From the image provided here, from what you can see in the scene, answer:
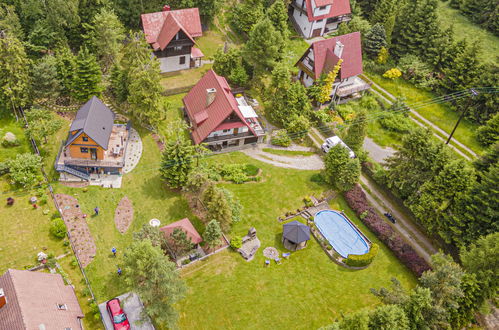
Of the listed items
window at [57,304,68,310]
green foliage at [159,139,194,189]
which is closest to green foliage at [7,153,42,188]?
green foliage at [159,139,194,189]

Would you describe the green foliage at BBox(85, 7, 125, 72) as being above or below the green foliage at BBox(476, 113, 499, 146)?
above

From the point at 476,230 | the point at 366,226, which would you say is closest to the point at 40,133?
the point at 366,226

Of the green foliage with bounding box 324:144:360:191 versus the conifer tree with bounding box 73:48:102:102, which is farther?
the conifer tree with bounding box 73:48:102:102

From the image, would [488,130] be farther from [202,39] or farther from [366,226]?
[202,39]

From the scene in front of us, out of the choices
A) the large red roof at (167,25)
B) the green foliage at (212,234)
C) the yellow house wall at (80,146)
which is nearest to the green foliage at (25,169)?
the yellow house wall at (80,146)

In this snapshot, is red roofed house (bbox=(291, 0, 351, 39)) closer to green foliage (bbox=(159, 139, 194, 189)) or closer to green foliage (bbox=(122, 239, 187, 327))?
green foliage (bbox=(159, 139, 194, 189))

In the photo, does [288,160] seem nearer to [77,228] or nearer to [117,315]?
[77,228]
